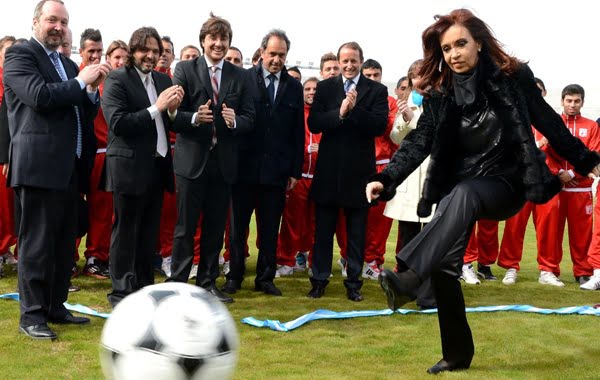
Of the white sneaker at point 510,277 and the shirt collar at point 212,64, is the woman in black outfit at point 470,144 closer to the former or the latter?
the shirt collar at point 212,64

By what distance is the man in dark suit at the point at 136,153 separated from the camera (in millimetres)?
6953

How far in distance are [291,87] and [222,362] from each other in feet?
15.9

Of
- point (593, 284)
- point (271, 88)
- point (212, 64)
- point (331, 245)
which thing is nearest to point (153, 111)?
point (212, 64)

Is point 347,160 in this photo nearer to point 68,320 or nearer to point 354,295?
point 354,295

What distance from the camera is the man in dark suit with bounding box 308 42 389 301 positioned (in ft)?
26.5

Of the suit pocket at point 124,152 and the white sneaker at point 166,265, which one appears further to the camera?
the white sneaker at point 166,265

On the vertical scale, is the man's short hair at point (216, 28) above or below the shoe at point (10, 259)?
above

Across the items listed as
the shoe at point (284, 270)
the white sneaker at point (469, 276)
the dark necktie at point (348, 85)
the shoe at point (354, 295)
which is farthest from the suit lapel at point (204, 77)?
the white sneaker at point (469, 276)

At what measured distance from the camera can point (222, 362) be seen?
377cm

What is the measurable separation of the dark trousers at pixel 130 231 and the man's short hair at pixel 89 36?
7.85 feet

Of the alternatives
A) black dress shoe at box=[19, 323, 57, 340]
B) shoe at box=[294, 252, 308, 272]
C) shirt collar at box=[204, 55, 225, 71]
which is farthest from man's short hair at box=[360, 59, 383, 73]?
black dress shoe at box=[19, 323, 57, 340]

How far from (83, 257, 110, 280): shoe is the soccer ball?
5.15 metres

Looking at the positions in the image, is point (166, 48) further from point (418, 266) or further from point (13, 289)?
point (418, 266)

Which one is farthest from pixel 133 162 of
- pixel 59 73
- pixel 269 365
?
pixel 269 365
